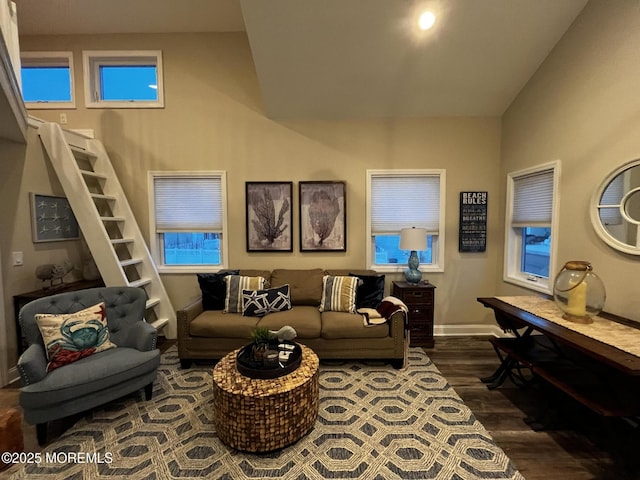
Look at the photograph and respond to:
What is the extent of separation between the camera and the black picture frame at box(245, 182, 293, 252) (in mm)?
3770

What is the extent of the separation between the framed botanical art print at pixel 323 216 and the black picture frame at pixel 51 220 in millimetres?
2767

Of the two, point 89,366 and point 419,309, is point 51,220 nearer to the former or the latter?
point 89,366

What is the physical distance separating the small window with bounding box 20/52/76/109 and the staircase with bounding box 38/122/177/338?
0.84 metres

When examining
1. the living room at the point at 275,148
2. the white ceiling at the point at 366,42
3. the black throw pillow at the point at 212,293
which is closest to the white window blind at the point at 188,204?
the living room at the point at 275,148

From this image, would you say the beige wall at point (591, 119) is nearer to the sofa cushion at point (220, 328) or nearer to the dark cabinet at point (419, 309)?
the dark cabinet at point (419, 309)

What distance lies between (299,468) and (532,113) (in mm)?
4080

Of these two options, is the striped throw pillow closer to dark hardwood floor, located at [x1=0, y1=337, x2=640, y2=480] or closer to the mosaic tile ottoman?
dark hardwood floor, located at [x1=0, y1=337, x2=640, y2=480]

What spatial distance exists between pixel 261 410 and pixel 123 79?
14.6 feet

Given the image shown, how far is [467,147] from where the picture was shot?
3758mm

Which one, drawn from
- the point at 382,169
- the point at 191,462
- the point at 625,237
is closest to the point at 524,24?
the point at 382,169

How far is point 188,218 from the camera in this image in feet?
12.7

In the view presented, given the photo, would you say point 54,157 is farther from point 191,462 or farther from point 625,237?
point 625,237

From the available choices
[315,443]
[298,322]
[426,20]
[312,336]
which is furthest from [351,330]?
[426,20]

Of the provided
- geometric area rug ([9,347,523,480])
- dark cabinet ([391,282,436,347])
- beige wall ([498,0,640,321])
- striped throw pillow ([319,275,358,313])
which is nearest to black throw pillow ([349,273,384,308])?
striped throw pillow ([319,275,358,313])
